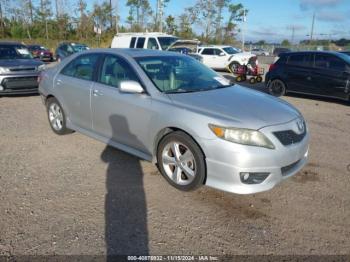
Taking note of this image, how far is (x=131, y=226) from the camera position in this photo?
10.1 feet

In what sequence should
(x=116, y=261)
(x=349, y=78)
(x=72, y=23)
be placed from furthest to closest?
(x=72, y=23), (x=349, y=78), (x=116, y=261)

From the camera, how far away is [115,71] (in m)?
4.47

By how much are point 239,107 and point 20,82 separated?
761 cm

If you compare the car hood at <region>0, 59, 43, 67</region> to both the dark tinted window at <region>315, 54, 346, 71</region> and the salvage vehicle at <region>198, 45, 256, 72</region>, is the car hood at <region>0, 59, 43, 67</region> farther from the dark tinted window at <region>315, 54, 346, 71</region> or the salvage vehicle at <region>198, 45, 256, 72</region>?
the salvage vehicle at <region>198, 45, 256, 72</region>

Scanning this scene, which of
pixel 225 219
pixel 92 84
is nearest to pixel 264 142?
pixel 225 219

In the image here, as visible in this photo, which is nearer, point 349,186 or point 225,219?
point 225,219

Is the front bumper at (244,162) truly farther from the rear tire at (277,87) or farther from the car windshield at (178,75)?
the rear tire at (277,87)

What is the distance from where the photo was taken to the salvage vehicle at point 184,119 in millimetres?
3270

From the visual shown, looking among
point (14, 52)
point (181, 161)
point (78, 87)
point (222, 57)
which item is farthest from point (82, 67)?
point (222, 57)

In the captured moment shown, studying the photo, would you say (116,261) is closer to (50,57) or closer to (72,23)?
(50,57)

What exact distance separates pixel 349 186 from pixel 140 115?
275 centimetres

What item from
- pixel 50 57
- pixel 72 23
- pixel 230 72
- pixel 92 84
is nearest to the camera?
pixel 92 84

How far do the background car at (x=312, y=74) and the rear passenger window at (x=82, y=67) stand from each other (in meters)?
7.44

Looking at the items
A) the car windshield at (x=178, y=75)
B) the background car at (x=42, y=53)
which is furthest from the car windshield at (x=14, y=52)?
the background car at (x=42, y=53)
